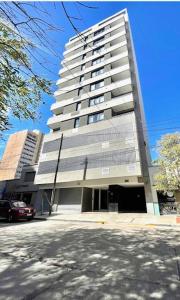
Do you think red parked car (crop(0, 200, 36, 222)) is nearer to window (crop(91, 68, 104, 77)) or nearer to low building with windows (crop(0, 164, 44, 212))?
low building with windows (crop(0, 164, 44, 212))

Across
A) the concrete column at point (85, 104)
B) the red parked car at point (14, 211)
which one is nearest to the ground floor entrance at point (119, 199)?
the red parked car at point (14, 211)

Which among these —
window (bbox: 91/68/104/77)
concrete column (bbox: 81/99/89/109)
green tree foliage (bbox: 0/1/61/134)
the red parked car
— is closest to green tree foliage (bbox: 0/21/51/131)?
green tree foliage (bbox: 0/1/61/134)

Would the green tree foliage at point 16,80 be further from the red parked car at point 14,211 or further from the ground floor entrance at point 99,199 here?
the ground floor entrance at point 99,199

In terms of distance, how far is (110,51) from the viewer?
87.0 feet

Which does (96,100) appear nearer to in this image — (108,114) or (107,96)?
(107,96)

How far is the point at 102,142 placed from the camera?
20375 millimetres

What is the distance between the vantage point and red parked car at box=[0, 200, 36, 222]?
12.3 meters

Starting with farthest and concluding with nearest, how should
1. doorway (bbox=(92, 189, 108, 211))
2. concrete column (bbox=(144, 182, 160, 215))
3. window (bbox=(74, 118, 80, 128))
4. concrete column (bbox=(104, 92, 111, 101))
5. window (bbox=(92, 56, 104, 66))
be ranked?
window (bbox=(92, 56, 104, 66)) < window (bbox=(74, 118, 80, 128)) < concrete column (bbox=(104, 92, 111, 101)) < doorway (bbox=(92, 189, 108, 211)) < concrete column (bbox=(144, 182, 160, 215))

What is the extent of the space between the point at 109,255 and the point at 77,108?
23262mm

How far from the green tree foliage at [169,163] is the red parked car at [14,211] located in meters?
11.1

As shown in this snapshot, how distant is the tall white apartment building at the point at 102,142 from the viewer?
61.1 ft

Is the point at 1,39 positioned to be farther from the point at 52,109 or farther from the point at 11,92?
the point at 52,109

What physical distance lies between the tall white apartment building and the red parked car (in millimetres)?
6246

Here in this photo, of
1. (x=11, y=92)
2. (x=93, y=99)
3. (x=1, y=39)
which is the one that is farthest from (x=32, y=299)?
(x=93, y=99)
